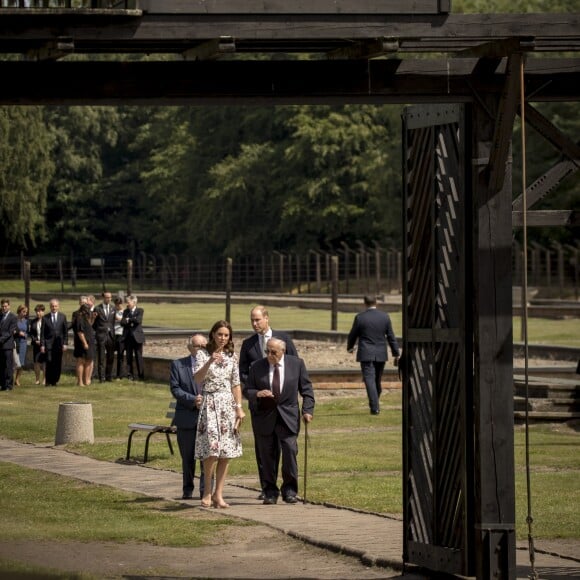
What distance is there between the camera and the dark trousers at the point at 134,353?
34.4 m

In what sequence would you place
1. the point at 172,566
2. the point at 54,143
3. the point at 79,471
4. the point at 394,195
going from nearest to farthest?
the point at 172,566 → the point at 79,471 → the point at 394,195 → the point at 54,143

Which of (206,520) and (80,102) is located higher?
(80,102)

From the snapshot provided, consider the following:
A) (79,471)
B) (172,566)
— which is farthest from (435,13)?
(79,471)

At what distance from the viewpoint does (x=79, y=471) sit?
20.4 meters

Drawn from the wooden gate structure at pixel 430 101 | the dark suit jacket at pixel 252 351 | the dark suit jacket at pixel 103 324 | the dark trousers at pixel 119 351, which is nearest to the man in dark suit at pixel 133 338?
the dark trousers at pixel 119 351

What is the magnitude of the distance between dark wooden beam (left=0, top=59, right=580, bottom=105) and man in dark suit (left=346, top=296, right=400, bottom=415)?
15.2 m

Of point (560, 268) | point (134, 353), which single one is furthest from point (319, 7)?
point (560, 268)

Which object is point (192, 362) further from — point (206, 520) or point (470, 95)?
point (470, 95)

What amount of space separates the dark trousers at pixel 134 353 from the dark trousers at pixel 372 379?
27.7 ft

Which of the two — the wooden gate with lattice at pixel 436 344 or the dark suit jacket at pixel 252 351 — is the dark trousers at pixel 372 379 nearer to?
the dark suit jacket at pixel 252 351

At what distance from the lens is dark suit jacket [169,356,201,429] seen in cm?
1756

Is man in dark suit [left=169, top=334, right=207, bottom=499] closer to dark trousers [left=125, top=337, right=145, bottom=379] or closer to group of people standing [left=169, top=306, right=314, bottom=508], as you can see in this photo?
group of people standing [left=169, top=306, right=314, bottom=508]

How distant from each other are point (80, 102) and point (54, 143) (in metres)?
82.8

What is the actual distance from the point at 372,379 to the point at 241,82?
609 inches
